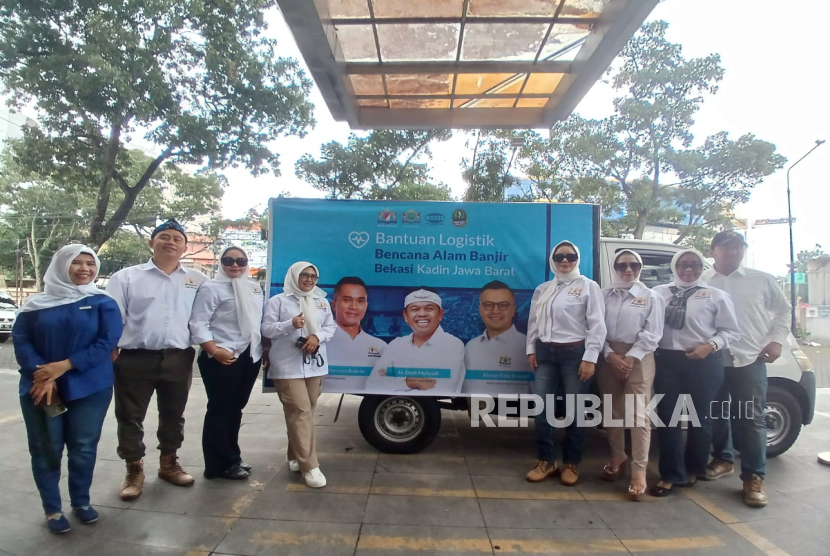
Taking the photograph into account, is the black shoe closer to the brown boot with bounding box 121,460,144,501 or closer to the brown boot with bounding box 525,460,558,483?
the brown boot with bounding box 121,460,144,501

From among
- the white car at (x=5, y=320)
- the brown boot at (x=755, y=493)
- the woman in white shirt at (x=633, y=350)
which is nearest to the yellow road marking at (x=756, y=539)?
the brown boot at (x=755, y=493)

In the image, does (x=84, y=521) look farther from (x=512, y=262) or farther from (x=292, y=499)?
(x=512, y=262)

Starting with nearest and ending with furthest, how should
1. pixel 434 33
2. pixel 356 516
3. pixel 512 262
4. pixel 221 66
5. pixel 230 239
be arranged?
pixel 356 516 → pixel 512 262 → pixel 434 33 → pixel 221 66 → pixel 230 239

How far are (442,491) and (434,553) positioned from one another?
Result: 84 cm

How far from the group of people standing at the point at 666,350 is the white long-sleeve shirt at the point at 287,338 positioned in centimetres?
162

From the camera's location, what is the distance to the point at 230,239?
994 inches

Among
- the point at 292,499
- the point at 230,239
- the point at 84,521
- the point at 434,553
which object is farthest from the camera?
the point at 230,239

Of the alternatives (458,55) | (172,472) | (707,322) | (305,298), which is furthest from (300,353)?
(458,55)

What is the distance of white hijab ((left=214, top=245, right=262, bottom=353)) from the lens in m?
3.59

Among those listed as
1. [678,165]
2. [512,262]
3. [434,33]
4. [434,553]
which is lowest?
[434,553]

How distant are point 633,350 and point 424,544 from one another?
1.94 m

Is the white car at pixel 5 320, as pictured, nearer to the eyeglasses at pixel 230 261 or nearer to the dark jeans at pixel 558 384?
the eyeglasses at pixel 230 261

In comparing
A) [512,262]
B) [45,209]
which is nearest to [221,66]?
[512,262]

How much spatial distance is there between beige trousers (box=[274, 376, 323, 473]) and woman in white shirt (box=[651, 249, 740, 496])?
2.59 meters
